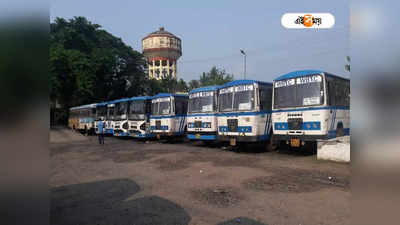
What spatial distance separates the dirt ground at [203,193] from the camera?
4344 mm

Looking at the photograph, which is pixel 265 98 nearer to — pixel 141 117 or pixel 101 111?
pixel 141 117

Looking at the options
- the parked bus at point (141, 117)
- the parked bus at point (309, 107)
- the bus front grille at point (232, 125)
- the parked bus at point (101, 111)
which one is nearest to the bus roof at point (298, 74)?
the parked bus at point (309, 107)

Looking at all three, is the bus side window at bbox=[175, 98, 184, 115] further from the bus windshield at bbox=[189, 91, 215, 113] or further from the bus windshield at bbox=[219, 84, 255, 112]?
the bus windshield at bbox=[219, 84, 255, 112]

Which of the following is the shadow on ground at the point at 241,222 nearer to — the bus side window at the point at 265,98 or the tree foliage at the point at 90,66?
the bus side window at the point at 265,98

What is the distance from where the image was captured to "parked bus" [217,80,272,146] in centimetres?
1086

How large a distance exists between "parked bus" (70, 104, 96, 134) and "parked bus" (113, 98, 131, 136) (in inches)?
222

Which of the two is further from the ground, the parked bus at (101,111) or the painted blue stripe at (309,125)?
the parked bus at (101,111)

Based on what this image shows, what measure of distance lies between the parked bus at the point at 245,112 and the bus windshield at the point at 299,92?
0.70 m

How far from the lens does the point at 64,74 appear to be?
29.8m

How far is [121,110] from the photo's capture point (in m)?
19.8

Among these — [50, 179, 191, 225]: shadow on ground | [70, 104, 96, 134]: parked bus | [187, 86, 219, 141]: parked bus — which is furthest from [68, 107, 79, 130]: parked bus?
[50, 179, 191, 225]: shadow on ground

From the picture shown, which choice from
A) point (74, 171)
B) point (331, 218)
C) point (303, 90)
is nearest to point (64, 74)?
point (74, 171)
